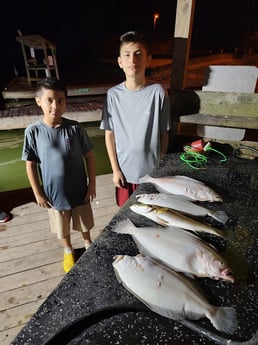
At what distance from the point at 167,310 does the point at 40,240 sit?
305cm

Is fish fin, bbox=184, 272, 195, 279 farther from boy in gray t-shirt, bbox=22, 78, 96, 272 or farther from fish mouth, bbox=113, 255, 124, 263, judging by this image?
boy in gray t-shirt, bbox=22, 78, 96, 272

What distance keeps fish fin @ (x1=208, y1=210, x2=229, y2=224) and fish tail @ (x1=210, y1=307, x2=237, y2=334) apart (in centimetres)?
71

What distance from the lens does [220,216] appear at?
5.60ft

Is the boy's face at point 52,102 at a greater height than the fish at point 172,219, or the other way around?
the boy's face at point 52,102

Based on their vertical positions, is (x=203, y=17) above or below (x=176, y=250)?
above

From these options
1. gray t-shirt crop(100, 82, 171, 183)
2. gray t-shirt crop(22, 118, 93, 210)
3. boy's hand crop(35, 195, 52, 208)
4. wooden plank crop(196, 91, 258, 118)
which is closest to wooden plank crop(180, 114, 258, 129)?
wooden plank crop(196, 91, 258, 118)

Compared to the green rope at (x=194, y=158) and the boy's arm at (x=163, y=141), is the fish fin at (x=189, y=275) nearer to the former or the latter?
the green rope at (x=194, y=158)

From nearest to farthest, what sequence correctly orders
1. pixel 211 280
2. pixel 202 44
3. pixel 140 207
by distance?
pixel 211 280 → pixel 140 207 → pixel 202 44

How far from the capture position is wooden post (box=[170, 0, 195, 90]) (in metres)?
2.88

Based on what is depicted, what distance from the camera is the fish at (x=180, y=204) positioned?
1.72 m

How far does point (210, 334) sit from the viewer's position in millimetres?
984

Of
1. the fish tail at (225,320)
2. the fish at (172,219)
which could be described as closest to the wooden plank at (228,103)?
the fish at (172,219)

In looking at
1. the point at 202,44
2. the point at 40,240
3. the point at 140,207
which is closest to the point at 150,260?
the point at 140,207

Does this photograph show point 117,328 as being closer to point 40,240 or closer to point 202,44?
point 40,240
